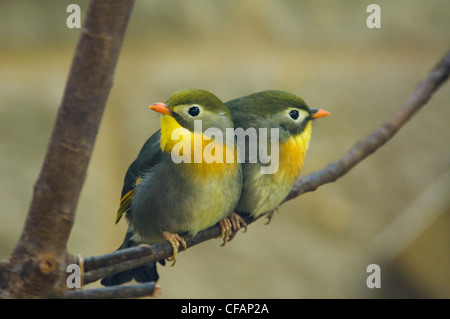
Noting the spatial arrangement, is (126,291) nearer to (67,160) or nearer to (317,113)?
(67,160)

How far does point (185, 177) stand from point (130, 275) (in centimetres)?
11

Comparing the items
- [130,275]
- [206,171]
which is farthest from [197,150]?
[130,275]

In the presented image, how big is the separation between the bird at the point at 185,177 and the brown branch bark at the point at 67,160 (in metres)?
0.11

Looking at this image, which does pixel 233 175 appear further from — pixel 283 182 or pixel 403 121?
pixel 403 121

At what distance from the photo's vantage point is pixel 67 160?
14.4 inches

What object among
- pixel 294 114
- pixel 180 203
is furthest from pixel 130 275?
pixel 294 114

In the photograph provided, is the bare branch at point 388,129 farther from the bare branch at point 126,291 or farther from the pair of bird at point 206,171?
the bare branch at point 126,291

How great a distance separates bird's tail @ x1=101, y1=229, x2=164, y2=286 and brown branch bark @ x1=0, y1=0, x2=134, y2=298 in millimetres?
145

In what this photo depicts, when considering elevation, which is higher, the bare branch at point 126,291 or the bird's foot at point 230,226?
the bird's foot at point 230,226

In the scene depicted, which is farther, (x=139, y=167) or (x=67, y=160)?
(x=139, y=167)

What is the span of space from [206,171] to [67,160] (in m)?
0.16

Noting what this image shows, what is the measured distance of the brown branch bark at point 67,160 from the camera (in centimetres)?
34

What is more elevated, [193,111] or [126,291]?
[193,111]

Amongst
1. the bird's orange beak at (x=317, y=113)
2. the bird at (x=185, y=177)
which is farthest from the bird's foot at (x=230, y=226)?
the bird's orange beak at (x=317, y=113)
